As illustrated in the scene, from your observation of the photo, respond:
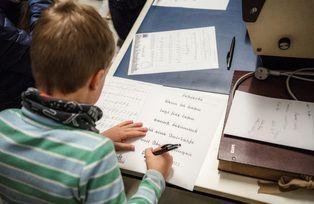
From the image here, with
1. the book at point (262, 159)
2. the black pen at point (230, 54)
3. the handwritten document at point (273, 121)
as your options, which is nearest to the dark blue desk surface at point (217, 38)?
the black pen at point (230, 54)

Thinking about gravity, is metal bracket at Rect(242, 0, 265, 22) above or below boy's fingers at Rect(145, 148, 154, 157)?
above

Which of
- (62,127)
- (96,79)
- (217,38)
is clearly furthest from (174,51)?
(62,127)

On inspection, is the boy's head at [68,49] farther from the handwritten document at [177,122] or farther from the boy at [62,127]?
the handwritten document at [177,122]

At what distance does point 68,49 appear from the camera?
30.4 inches

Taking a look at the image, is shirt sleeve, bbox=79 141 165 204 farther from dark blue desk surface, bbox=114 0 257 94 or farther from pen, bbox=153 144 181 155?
dark blue desk surface, bbox=114 0 257 94

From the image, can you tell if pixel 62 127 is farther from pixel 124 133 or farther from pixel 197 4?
pixel 197 4

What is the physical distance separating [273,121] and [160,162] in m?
0.29

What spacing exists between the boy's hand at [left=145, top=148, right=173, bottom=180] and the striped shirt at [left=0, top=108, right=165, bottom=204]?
0.14 m

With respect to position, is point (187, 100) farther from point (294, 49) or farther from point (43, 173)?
point (43, 173)


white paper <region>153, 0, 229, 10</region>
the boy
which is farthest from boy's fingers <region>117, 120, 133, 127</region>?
white paper <region>153, 0, 229, 10</region>

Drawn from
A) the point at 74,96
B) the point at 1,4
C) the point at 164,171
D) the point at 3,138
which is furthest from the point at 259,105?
Result: the point at 1,4

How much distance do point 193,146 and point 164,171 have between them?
4.3 inches

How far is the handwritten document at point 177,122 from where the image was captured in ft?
3.10

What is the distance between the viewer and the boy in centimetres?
75
